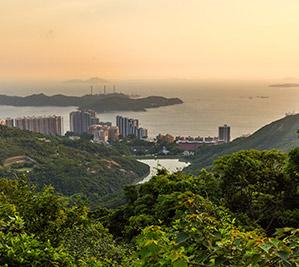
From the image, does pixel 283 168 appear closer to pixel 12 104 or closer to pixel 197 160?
pixel 197 160

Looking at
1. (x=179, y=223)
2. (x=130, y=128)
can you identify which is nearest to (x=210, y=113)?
(x=130, y=128)

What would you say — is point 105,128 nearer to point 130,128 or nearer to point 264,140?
point 130,128

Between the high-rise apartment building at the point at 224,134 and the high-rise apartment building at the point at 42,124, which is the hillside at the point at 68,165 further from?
the high-rise apartment building at the point at 42,124

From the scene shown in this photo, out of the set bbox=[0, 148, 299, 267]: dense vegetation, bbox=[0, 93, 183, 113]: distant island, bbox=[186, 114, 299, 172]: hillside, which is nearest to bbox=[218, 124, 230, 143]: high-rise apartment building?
bbox=[186, 114, 299, 172]: hillside

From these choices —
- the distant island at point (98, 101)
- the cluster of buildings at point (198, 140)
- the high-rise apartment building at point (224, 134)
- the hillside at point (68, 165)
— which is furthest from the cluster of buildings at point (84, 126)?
the distant island at point (98, 101)

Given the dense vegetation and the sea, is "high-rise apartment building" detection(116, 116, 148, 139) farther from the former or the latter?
the dense vegetation
